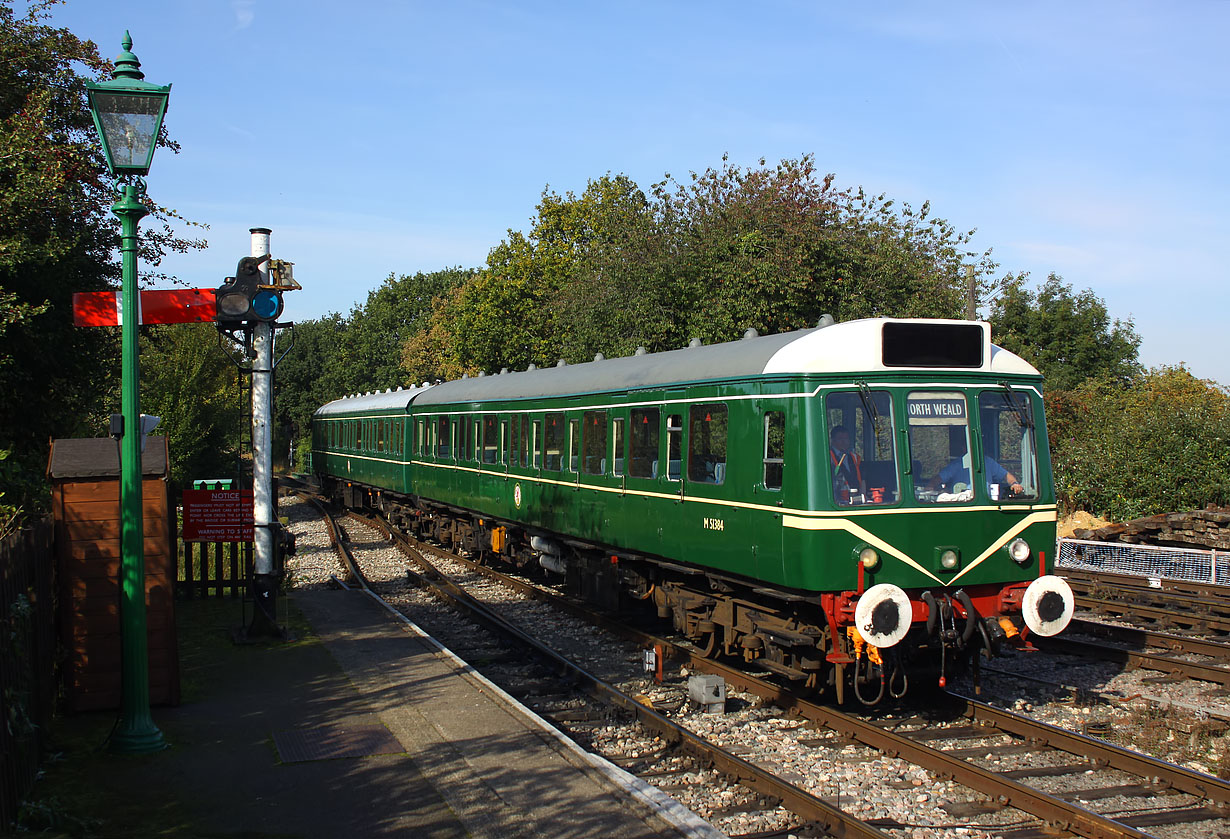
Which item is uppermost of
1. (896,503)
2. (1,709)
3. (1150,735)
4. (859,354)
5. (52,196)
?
(52,196)

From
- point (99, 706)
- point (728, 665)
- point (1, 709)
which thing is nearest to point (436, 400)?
point (728, 665)

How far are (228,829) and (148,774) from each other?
4.19 feet

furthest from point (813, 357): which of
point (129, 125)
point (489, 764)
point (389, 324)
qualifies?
point (389, 324)

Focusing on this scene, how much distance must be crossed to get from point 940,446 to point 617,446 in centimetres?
449

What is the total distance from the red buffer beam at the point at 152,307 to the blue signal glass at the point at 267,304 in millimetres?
995

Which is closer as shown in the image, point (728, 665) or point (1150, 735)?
point (1150, 735)

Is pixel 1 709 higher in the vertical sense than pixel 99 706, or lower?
higher

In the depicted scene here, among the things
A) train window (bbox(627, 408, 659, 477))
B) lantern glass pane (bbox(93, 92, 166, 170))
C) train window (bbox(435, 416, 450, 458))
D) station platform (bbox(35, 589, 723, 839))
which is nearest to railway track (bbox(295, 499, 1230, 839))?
station platform (bbox(35, 589, 723, 839))

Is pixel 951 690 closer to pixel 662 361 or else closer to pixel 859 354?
pixel 859 354

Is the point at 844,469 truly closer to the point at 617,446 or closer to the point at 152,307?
the point at 617,446

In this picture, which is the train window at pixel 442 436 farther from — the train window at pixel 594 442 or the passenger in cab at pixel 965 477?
the passenger in cab at pixel 965 477

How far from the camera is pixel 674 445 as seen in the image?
10.7 m

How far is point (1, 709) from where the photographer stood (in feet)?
17.6

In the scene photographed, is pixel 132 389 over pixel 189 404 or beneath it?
beneath
